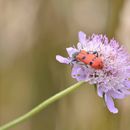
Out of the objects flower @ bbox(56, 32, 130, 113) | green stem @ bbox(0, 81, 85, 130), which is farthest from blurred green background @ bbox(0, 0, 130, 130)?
green stem @ bbox(0, 81, 85, 130)

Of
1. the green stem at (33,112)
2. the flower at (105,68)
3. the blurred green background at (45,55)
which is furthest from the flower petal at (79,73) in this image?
the blurred green background at (45,55)

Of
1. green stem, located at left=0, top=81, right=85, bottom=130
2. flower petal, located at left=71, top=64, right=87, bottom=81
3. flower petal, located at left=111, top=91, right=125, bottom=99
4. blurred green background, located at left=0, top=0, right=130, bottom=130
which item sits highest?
blurred green background, located at left=0, top=0, right=130, bottom=130

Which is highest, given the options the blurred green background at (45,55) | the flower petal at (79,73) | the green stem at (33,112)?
the blurred green background at (45,55)

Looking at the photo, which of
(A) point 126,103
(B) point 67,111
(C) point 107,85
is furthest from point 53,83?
(C) point 107,85

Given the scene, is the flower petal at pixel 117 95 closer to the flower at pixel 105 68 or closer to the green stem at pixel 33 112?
the flower at pixel 105 68

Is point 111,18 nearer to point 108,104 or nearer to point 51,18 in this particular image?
point 51,18

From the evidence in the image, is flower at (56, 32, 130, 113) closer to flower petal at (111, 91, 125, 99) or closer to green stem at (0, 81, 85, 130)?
flower petal at (111, 91, 125, 99)
